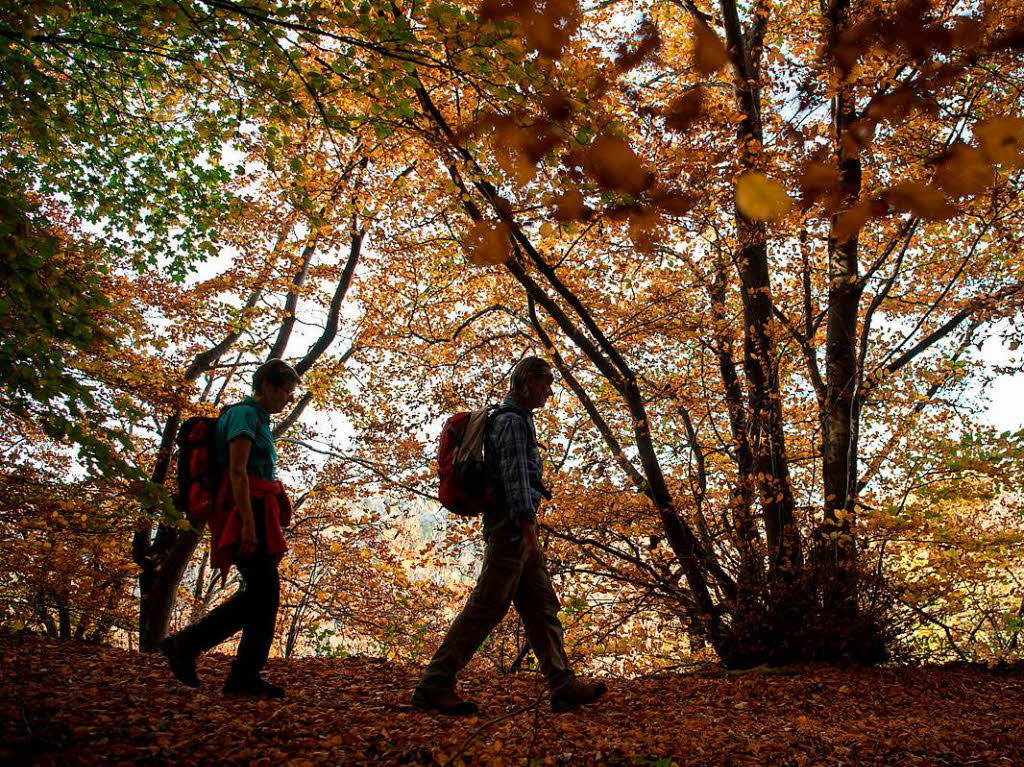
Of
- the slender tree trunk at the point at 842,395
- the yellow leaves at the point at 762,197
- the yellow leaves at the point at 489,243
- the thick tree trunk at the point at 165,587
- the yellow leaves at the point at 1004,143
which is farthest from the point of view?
the thick tree trunk at the point at 165,587

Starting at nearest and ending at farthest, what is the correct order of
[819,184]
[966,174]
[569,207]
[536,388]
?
[536,388]
[966,174]
[569,207]
[819,184]

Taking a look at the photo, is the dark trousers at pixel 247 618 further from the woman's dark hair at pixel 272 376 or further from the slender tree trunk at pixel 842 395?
the slender tree trunk at pixel 842 395

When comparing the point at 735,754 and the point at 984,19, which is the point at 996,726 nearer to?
the point at 735,754

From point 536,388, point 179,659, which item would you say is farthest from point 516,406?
point 179,659

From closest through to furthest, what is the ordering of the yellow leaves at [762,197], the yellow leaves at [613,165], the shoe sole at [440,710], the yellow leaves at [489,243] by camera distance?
1. the shoe sole at [440,710]
2. the yellow leaves at [613,165]
3. the yellow leaves at [762,197]
4. the yellow leaves at [489,243]

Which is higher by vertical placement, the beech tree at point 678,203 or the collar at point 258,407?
the beech tree at point 678,203

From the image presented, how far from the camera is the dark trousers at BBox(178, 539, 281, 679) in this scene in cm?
335

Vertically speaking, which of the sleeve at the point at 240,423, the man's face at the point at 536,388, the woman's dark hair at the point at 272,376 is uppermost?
the man's face at the point at 536,388

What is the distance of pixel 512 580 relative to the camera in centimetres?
338

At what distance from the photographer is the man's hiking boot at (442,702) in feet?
10.6

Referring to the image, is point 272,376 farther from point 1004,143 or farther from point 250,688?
point 1004,143

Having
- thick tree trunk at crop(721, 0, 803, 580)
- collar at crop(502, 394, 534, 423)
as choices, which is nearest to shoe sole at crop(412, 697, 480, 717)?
collar at crop(502, 394, 534, 423)

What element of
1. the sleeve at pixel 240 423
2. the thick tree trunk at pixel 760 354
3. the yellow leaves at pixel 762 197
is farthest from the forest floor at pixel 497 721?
the yellow leaves at pixel 762 197

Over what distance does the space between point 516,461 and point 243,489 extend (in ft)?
4.67
